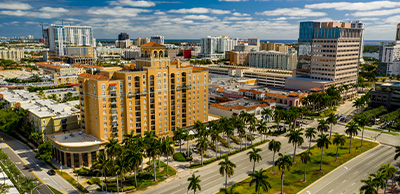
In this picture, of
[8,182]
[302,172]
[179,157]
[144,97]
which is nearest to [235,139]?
[179,157]

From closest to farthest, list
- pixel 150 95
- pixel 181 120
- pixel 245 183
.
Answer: pixel 245 183 < pixel 150 95 < pixel 181 120

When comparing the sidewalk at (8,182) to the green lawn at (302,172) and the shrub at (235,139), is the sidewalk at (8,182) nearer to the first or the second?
the green lawn at (302,172)

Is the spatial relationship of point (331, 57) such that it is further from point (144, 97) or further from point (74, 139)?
point (74, 139)

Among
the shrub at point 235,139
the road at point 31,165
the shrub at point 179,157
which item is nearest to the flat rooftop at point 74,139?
the road at point 31,165

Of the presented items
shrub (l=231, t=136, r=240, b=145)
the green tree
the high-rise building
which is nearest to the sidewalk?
the green tree

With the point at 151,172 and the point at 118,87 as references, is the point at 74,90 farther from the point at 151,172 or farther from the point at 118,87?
the point at 151,172

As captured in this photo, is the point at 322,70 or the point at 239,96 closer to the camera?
the point at 239,96

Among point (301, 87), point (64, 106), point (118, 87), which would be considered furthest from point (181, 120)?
point (301, 87)
